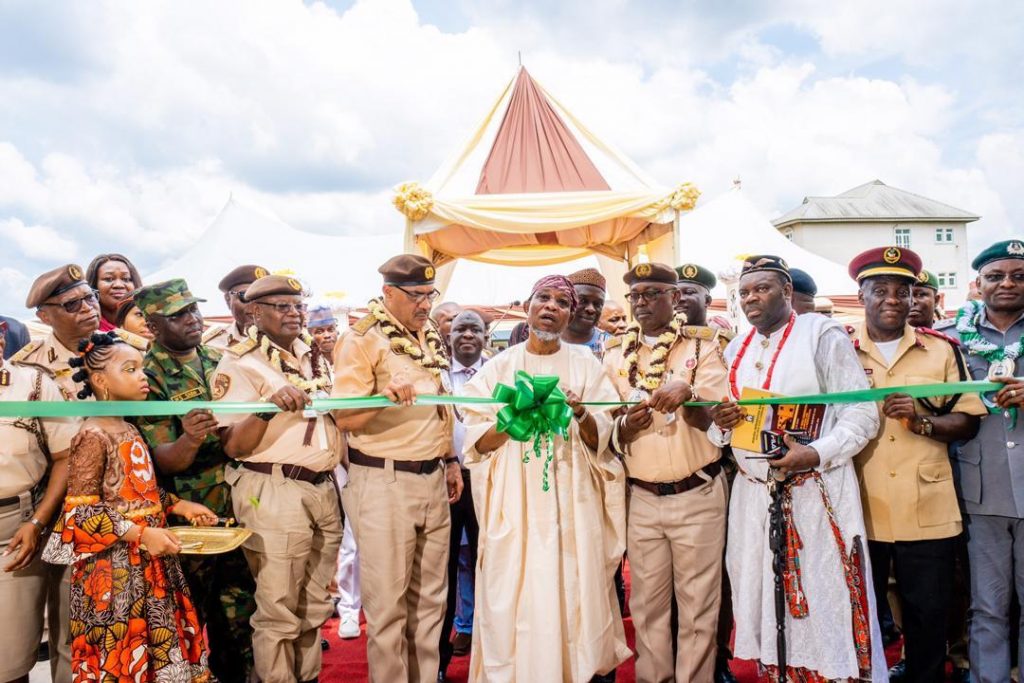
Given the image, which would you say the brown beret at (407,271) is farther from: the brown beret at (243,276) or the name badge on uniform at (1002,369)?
the name badge on uniform at (1002,369)

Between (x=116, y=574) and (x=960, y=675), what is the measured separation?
4754mm

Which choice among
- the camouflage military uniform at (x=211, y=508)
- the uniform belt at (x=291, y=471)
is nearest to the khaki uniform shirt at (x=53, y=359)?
the camouflage military uniform at (x=211, y=508)

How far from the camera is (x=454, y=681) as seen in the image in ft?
14.8

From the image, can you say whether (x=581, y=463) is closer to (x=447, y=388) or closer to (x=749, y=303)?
(x=447, y=388)

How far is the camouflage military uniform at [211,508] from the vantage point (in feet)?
12.5

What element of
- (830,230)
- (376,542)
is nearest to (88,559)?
(376,542)

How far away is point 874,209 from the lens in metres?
44.6

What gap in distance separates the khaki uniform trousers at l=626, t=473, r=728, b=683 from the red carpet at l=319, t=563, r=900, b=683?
0.66 meters

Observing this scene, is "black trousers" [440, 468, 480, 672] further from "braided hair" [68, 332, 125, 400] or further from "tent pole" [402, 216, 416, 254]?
"tent pole" [402, 216, 416, 254]

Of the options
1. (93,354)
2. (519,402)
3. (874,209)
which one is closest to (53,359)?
(93,354)

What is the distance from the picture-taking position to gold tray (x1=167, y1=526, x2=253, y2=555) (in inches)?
126

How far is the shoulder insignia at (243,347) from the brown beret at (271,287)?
24 centimetres

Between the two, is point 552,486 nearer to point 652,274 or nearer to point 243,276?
point 652,274

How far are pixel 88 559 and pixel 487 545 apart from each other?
1.88m
